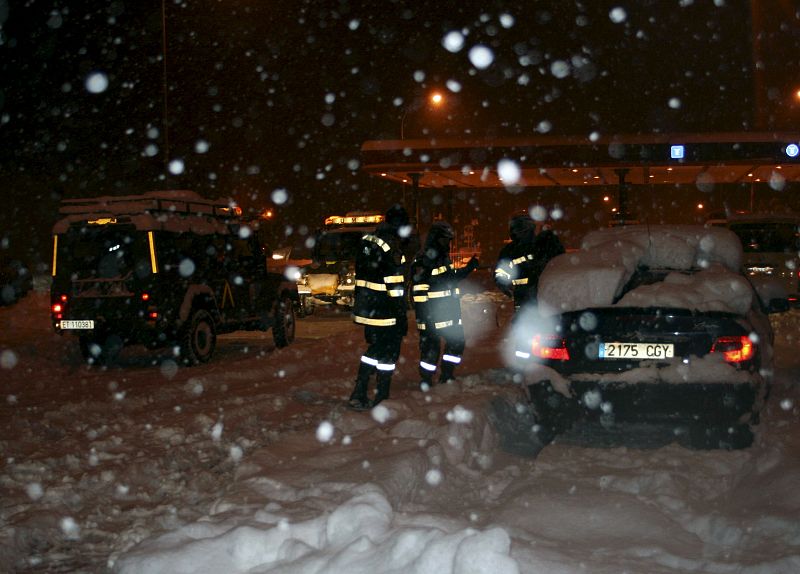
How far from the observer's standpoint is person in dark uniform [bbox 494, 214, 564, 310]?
8391 millimetres

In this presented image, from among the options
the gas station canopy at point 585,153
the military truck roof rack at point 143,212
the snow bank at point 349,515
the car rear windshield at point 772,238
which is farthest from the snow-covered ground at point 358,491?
the gas station canopy at point 585,153

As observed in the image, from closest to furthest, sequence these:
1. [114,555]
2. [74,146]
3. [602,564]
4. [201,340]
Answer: [602,564], [114,555], [201,340], [74,146]

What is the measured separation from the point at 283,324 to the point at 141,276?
3114 millimetres

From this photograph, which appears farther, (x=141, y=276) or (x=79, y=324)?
(x=79, y=324)

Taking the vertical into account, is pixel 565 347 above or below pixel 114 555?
above

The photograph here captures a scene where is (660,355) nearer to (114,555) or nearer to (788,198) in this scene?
(114,555)

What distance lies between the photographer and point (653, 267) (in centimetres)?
714

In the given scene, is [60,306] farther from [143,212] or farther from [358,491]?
Answer: [358,491]

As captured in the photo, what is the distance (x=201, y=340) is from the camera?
11.9m

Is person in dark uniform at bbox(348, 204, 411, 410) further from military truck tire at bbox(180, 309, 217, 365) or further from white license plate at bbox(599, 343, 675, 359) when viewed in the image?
military truck tire at bbox(180, 309, 217, 365)

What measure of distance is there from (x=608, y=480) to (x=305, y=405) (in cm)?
347

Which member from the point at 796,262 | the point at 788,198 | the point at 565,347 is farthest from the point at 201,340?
the point at 788,198

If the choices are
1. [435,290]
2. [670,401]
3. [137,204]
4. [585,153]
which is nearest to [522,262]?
[435,290]

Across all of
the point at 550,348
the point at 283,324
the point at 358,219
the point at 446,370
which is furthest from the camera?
the point at 358,219
